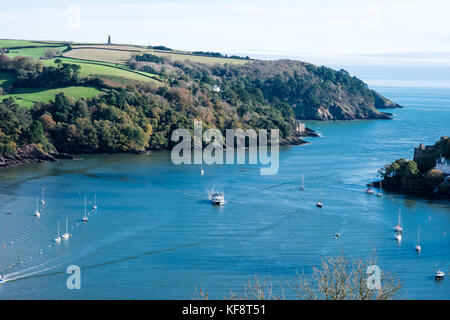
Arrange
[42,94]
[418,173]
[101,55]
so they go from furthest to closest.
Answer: [101,55]
[42,94]
[418,173]

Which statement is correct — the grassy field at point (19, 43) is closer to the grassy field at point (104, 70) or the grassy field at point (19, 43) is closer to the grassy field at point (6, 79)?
the grassy field at point (104, 70)

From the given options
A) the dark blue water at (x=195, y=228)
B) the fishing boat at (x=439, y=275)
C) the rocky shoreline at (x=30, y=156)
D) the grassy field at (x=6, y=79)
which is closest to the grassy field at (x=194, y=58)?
the grassy field at (x=6, y=79)

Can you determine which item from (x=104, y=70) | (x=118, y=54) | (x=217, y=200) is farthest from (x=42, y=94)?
(x=217, y=200)

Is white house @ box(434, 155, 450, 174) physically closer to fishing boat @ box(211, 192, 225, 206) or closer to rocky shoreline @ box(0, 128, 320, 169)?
fishing boat @ box(211, 192, 225, 206)

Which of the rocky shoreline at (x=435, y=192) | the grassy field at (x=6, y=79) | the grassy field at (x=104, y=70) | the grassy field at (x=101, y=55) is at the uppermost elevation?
the grassy field at (x=101, y=55)

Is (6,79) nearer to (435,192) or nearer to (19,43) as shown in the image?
(19,43)

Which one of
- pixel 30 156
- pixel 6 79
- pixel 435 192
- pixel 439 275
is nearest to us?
pixel 439 275
